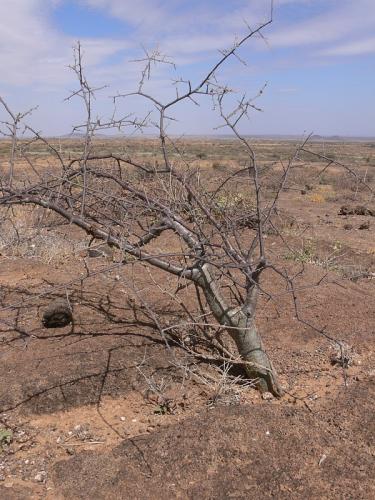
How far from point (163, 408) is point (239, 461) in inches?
25.6

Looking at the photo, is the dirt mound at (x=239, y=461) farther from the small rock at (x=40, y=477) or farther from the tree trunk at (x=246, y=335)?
the tree trunk at (x=246, y=335)

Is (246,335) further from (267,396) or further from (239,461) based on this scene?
(239,461)

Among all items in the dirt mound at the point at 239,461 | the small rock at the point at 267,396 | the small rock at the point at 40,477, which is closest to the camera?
the dirt mound at the point at 239,461

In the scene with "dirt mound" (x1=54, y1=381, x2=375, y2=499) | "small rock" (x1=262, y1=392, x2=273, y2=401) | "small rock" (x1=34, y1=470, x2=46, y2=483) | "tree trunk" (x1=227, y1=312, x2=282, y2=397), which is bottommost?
"small rock" (x1=262, y1=392, x2=273, y2=401)

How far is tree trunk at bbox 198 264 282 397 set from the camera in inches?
132

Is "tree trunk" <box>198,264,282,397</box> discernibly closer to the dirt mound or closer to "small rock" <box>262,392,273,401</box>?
"small rock" <box>262,392,273,401</box>

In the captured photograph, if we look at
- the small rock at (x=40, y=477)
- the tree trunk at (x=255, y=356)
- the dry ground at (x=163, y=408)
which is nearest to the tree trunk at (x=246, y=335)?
the tree trunk at (x=255, y=356)

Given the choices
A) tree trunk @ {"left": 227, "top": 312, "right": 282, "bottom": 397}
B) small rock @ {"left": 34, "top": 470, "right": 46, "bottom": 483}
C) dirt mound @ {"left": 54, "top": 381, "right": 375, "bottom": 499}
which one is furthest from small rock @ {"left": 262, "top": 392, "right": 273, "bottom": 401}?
small rock @ {"left": 34, "top": 470, "right": 46, "bottom": 483}

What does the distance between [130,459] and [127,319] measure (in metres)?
1.37

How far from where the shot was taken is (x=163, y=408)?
316 cm

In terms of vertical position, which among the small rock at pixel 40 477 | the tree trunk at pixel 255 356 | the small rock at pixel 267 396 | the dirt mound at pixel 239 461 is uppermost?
the tree trunk at pixel 255 356

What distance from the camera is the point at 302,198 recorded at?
1725cm

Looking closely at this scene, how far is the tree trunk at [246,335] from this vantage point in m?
3.36

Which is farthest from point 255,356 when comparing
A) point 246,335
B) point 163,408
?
point 163,408
